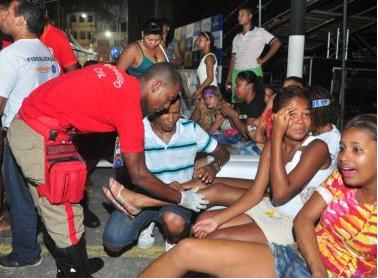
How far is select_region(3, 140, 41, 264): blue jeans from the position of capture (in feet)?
8.59

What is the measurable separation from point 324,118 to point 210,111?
2465 millimetres

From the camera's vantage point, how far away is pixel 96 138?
3.99m

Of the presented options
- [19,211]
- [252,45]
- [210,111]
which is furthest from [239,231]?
[252,45]

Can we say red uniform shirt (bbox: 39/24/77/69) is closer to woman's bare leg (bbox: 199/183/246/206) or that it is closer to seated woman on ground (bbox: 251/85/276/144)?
woman's bare leg (bbox: 199/183/246/206)

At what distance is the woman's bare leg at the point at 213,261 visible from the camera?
6.25ft

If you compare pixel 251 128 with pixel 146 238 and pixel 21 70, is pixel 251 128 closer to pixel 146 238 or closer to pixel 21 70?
pixel 146 238

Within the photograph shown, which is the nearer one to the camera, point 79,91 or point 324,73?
point 79,91

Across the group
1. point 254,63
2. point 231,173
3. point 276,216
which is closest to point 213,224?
point 276,216

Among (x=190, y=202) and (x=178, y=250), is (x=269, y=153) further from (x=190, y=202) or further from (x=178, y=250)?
(x=178, y=250)

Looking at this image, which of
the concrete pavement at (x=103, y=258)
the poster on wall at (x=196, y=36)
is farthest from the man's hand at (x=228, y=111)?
the poster on wall at (x=196, y=36)

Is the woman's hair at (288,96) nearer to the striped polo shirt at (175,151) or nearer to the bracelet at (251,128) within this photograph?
the striped polo shirt at (175,151)

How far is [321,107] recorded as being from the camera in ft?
9.33

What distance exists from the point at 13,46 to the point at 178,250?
1665 mm

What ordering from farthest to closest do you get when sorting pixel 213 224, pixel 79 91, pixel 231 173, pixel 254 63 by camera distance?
1. pixel 254 63
2. pixel 231 173
3. pixel 213 224
4. pixel 79 91
